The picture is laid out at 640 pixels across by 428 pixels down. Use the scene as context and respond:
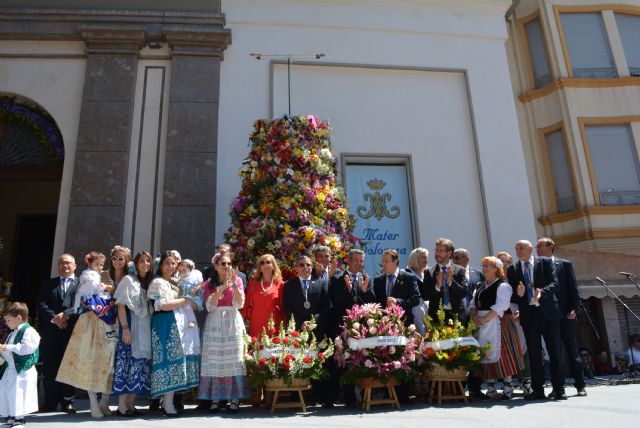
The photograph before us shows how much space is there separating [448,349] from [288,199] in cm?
296

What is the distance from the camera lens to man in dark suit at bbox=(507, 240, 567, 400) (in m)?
5.69

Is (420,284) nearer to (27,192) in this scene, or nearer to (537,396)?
(537,396)

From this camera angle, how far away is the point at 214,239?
8.77 metres

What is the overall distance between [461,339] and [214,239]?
4556 millimetres

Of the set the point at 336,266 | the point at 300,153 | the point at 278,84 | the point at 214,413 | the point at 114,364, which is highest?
the point at 278,84

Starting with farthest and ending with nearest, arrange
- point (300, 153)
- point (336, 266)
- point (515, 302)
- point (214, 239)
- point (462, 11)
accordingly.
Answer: point (462, 11) < point (214, 239) < point (300, 153) < point (336, 266) < point (515, 302)

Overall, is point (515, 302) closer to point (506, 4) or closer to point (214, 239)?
point (214, 239)

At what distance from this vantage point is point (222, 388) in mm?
5395

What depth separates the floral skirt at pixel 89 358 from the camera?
5.34 meters

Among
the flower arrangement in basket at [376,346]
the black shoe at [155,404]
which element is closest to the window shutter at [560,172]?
the flower arrangement in basket at [376,346]

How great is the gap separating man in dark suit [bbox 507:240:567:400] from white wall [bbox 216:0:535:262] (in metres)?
3.78

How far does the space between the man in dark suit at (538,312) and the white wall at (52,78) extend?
23.5ft

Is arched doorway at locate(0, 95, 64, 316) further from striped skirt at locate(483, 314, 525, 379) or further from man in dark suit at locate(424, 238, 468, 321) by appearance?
striped skirt at locate(483, 314, 525, 379)

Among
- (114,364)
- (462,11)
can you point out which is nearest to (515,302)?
(114,364)
